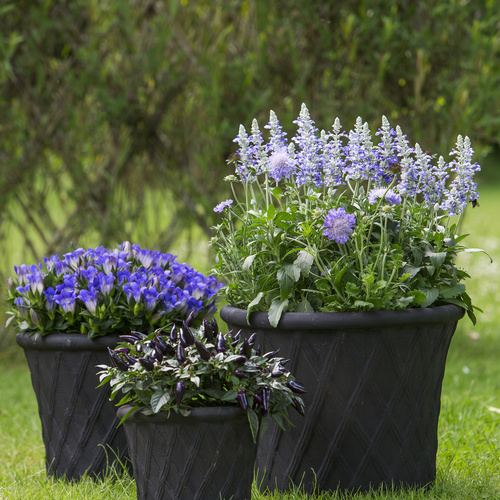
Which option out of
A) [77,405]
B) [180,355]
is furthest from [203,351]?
[77,405]

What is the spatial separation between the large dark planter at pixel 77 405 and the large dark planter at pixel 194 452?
0.46m

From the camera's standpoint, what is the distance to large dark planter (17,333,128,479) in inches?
95.2

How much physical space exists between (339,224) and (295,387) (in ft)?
1.57

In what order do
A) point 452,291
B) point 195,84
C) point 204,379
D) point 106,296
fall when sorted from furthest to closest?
1. point 195,84
2. point 106,296
3. point 452,291
4. point 204,379

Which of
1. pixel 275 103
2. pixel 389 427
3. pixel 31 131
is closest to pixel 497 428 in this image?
pixel 389 427

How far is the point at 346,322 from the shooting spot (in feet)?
6.88

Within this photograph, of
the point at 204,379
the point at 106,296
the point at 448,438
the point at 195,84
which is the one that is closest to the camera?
the point at 204,379

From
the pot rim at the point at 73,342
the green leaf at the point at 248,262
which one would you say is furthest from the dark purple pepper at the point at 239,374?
the pot rim at the point at 73,342

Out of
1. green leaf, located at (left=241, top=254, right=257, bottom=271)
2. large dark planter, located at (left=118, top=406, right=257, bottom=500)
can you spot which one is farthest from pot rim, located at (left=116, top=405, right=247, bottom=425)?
green leaf, located at (left=241, top=254, right=257, bottom=271)

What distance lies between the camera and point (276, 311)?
84.8 inches

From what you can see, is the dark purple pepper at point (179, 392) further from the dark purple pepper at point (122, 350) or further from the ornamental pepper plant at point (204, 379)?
the dark purple pepper at point (122, 350)

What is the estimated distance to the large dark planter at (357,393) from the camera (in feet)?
7.01

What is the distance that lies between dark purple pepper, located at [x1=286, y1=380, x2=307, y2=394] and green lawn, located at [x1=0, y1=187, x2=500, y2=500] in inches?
14.2

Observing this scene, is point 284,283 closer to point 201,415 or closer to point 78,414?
point 201,415
